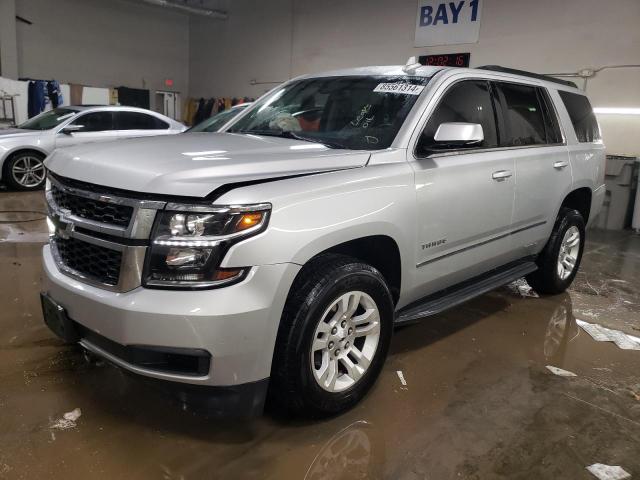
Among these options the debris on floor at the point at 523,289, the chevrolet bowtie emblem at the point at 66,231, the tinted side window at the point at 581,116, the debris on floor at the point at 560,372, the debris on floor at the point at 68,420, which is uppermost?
the tinted side window at the point at 581,116

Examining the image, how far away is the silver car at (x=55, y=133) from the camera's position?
840 cm

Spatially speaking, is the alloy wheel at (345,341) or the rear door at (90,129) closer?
the alloy wheel at (345,341)

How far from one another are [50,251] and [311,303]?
1.34 m

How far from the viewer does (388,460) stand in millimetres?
2258

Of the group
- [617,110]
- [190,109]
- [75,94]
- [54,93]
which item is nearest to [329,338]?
[617,110]

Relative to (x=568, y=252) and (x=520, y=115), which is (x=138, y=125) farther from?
(x=568, y=252)

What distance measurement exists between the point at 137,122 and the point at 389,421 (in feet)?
27.9

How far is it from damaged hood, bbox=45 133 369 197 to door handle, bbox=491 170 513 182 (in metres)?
1.09

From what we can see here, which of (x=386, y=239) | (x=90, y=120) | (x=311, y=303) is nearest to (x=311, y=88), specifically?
(x=386, y=239)

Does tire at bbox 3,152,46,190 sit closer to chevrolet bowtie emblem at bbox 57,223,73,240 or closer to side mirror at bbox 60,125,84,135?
side mirror at bbox 60,125,84,135

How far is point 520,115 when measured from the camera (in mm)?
3732

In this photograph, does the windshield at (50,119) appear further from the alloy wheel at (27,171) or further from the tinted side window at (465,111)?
the tinted side window at (465,111)

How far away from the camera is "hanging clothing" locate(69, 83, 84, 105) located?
50.0 feet

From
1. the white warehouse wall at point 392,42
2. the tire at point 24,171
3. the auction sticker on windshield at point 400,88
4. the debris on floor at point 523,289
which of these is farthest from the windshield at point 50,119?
the debris on floor at point 523,289
